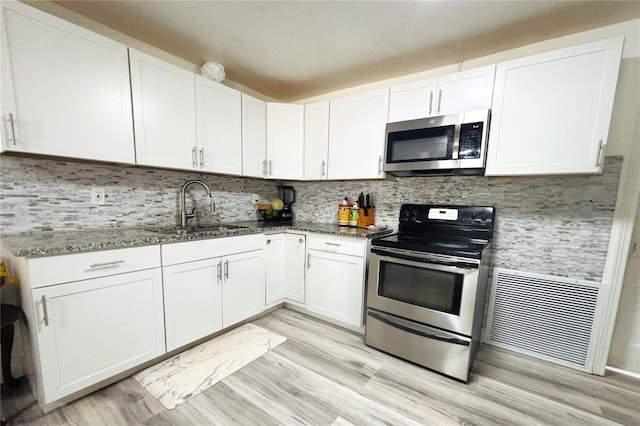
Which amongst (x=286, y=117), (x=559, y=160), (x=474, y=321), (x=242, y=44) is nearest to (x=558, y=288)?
(x=474, y=321)

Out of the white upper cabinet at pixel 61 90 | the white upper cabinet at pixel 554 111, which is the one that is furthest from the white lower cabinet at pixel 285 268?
the white upper cabinet at pixel 554 111

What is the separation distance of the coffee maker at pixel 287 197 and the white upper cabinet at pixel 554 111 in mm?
2082

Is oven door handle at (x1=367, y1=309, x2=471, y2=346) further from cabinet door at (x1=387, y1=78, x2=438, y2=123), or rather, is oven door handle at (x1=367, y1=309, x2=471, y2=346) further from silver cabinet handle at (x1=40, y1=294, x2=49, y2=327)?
silver cabinet handle at (x1=40, y1=294, x2=49, y2=327)

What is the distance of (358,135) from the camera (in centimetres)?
232

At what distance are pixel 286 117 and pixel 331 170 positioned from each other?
766mm

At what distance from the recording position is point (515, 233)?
6.41 ft

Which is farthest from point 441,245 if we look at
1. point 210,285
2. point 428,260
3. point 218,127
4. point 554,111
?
point 218,127

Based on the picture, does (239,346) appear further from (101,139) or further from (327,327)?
(101,139)

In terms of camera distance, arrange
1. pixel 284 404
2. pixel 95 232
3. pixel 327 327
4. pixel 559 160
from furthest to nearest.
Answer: pixel 327 327, pixel 95 232, pixel 559 160, pixel 284 404

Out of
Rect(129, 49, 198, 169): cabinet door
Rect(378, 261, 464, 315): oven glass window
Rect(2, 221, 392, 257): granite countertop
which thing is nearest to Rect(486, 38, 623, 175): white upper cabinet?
Rect(378, 261, 464, 315): oven glass window

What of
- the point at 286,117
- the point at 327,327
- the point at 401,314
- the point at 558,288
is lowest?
the point at 327,327

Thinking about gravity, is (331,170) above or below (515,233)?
above

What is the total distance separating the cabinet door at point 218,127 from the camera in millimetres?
2055

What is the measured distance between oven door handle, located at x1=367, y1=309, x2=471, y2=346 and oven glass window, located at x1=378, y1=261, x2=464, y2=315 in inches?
6.1
